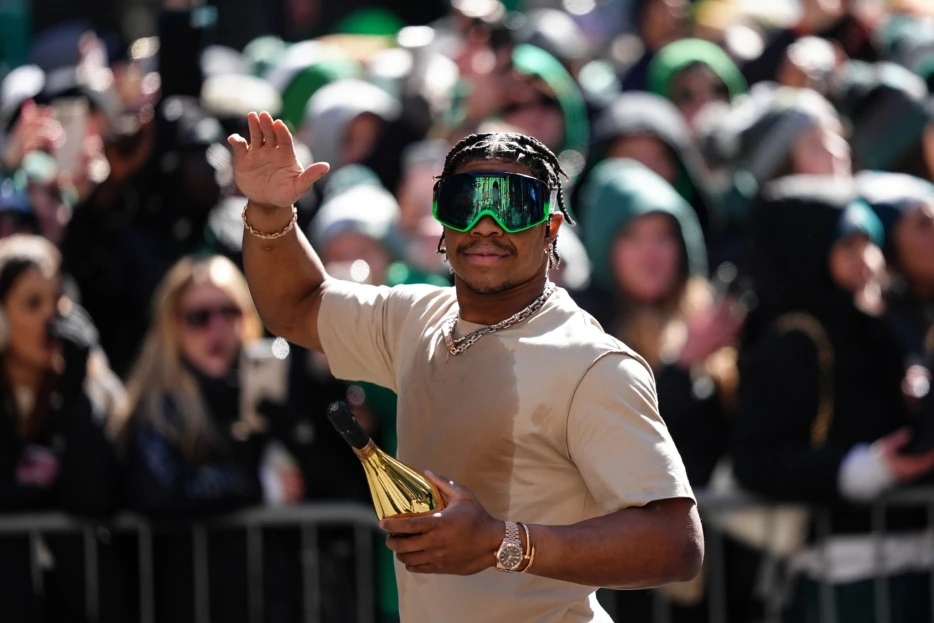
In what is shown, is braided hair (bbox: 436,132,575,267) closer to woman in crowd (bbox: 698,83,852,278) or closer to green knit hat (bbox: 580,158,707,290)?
green knit hat (bbox: 580,158,707,290)

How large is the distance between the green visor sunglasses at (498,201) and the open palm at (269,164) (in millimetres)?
459

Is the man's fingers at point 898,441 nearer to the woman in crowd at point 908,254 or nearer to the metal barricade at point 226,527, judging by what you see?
the woman in crowd at point 908,254

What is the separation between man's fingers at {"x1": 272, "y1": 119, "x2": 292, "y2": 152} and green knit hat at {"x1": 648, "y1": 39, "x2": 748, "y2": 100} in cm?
534

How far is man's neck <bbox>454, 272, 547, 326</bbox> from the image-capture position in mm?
3418

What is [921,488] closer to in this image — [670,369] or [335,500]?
[670,369]

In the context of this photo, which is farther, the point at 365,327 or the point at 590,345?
the point at 365,327

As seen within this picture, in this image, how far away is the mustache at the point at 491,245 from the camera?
3375mm

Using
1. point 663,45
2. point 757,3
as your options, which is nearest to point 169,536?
point 663,45

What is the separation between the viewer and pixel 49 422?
611 cm

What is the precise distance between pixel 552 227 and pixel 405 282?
9.41ft

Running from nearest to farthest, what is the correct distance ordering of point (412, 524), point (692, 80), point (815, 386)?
1. point (412, 524)
2. point (815, 386)
3. point (692, 80)

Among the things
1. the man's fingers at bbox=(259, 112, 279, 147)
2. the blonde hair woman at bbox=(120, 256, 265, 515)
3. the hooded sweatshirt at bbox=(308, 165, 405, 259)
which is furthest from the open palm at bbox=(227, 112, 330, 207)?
the hooded sweatshirt at bbox=(308, 165, 405, 259)

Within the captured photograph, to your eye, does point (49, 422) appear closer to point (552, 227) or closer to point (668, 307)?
point (668, 307)

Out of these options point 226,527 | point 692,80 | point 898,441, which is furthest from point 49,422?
point 692,80
